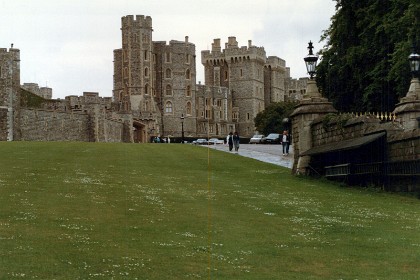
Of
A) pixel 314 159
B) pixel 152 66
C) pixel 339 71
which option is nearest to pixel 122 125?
pixel 152 66

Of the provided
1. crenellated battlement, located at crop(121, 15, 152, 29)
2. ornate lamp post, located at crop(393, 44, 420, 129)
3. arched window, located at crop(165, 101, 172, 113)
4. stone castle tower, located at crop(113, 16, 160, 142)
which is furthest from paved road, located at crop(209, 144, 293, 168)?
arched window, located at crop(165, 101, 172, 113)

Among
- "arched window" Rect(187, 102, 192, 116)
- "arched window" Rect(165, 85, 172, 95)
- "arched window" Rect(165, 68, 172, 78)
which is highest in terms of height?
"arched window" Rect(165, 68, 172, 78)

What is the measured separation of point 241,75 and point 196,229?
141 m

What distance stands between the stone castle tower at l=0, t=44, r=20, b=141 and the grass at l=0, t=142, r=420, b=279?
54.3 meters

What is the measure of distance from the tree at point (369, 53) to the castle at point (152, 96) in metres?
40.2

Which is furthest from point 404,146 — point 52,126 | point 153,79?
point 153,79

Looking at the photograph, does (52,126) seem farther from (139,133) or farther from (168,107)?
(168,107)

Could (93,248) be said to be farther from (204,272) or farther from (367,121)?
(367,121)

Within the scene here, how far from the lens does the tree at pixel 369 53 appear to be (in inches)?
1275

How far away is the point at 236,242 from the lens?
11.5 metres

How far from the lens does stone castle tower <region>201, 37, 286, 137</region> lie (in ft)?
499

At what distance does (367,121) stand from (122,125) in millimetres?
76812

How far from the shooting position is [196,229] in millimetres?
12453

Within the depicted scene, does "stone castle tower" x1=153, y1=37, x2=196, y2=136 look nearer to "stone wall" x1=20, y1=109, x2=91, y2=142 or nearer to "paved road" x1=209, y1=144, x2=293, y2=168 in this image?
"stone wall" x1=20, y1=109, x2=91, y2=142
